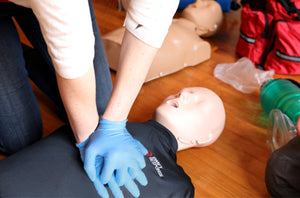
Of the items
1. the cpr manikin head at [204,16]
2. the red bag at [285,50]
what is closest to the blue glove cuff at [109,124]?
the red bag at [285,50]

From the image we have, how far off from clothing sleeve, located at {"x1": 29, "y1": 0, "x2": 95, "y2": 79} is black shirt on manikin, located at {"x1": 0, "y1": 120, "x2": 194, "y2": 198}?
293mm

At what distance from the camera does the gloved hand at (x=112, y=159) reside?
2.59ft

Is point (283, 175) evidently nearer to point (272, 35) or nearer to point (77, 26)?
point (77, 26)

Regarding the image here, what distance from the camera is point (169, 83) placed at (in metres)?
1.69

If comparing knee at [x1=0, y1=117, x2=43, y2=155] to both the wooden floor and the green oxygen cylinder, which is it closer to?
the wooden floor

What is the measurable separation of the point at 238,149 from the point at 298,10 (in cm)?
92

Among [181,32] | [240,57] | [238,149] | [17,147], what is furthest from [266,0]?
[17,147]

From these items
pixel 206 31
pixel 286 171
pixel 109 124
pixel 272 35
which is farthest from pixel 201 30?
pixel 109 124

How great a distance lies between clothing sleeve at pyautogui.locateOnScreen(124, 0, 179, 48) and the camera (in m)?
0.74

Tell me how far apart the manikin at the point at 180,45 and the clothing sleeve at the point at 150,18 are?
33.7 inches

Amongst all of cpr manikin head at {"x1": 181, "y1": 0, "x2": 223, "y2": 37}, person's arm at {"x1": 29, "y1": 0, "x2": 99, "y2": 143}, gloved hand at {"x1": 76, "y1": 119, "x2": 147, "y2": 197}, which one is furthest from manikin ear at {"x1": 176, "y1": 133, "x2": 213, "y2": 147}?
cpr manikin head at {"x1": 181, "y1": 0, "x2": 223, "y2": 37}

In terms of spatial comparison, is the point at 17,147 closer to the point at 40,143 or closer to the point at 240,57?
the point at 40,143

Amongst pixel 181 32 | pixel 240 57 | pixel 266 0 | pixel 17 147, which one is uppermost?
pixel 266 0

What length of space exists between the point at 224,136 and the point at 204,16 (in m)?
1.00
